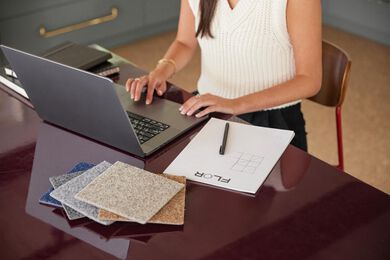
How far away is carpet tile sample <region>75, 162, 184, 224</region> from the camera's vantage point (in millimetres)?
1045

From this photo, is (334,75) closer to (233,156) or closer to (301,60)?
(301,60)

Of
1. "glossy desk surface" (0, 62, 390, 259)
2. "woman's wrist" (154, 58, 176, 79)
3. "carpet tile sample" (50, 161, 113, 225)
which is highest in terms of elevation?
"carpet tile sample" (50, 161, 113, 225)

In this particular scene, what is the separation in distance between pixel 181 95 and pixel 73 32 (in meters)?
1.84

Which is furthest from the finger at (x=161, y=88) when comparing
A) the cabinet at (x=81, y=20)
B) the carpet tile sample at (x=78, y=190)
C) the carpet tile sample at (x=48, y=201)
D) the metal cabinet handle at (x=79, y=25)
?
the metal cabinet handle at (x=79, y=25)

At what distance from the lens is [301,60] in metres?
1.56

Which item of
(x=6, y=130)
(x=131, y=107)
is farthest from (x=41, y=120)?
(x=131, y=107)

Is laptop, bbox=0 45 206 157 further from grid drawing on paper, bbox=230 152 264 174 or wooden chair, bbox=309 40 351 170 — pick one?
wooden chair, bbox=309 40 351 170

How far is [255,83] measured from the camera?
173 cm

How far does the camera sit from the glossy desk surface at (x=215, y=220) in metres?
1.00

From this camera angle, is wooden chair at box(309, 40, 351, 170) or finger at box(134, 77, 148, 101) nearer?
finger at box(134, 77, 148, 101)

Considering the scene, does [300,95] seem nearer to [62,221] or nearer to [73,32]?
[62,221]

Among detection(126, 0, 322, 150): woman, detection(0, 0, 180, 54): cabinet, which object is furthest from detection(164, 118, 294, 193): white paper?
detection(0, 0, 180, 54): cabinet

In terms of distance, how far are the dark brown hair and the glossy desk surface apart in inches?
21.7

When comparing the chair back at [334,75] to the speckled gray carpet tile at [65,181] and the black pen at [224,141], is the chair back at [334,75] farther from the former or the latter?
the speckled gray carpet tile at [65,181]
